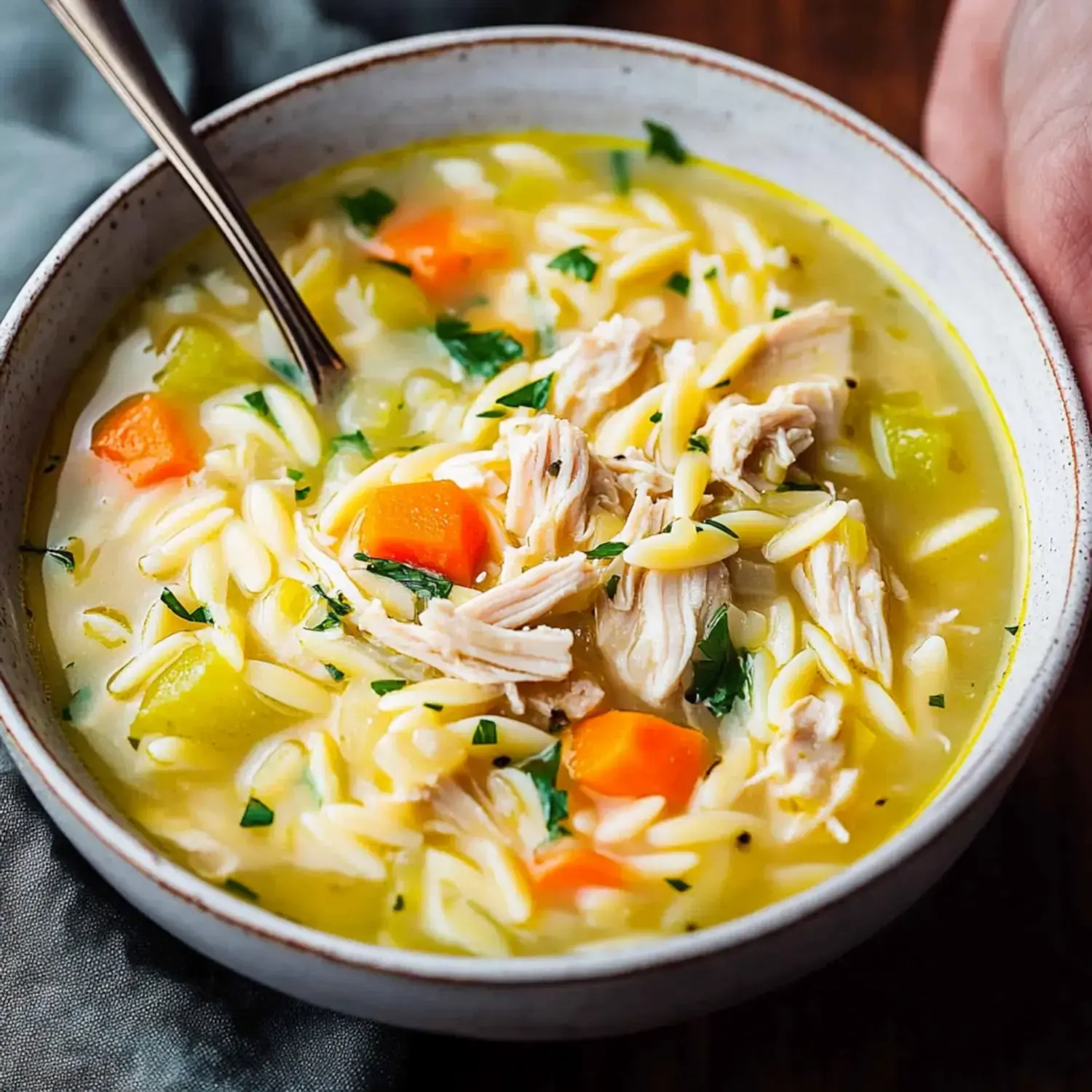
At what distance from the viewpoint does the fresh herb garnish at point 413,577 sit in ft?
8.35

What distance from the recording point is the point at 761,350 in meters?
2.88

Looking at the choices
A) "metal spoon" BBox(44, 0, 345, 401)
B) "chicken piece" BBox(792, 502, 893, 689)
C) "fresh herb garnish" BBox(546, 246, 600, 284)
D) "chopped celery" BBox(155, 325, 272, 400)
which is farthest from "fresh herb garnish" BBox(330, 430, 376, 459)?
"chicken piece" BBox(792, 502, 893, 689)

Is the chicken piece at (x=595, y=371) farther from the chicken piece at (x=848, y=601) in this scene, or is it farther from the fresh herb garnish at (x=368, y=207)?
the fresh herb garnish at (x=368, y=207)

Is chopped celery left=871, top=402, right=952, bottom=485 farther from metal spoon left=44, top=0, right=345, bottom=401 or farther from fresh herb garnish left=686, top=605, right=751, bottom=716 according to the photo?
metal spoon left=44, top=0, right=345, bottom=401

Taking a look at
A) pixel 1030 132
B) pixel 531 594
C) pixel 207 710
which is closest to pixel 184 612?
pixel 207 710

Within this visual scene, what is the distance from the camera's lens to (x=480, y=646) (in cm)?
241

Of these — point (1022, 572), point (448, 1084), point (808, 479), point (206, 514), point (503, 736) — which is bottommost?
point (448, 1084)

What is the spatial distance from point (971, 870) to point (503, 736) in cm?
124

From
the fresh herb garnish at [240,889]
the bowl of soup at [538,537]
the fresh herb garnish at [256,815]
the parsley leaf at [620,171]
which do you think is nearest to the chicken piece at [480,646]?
the bowl of soup at [538,537]

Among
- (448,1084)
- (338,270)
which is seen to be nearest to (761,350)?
(338,270)

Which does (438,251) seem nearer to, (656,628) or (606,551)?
(606,551)

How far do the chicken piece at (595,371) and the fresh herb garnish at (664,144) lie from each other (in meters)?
0.64

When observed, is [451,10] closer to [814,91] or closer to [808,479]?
[814,91]

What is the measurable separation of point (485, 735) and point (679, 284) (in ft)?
3.89
